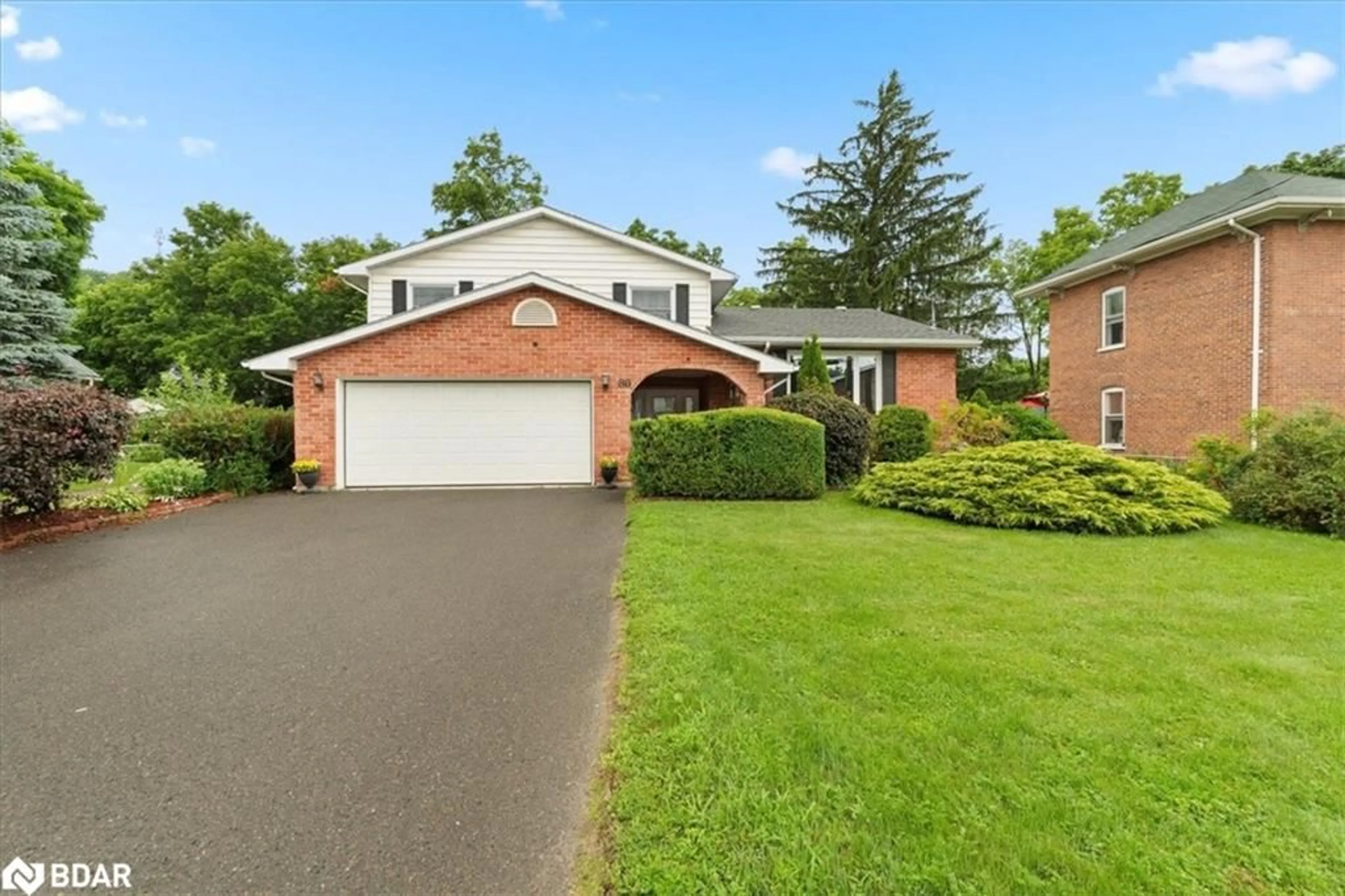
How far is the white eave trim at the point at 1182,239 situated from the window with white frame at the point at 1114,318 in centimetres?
62

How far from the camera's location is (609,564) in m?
5.96

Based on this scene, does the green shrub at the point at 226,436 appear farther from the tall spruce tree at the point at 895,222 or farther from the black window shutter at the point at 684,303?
the tall spruce tree at the point at 895,222

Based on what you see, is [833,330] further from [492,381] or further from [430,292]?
[430,292]

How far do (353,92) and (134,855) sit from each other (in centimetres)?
1814

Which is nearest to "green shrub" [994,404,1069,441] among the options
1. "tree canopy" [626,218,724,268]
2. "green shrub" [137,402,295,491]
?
"green shrub" [137,402,295,491]

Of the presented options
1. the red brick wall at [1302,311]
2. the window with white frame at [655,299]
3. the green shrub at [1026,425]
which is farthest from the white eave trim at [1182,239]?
the window with white frame at [655,299]

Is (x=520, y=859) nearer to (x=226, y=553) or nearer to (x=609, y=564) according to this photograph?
(x=609, y=564)

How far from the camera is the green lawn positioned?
189cm

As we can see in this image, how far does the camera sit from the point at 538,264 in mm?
15148

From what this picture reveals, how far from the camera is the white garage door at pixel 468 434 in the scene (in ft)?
38.3

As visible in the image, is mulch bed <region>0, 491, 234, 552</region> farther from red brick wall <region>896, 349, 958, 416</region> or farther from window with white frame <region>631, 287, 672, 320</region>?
red brick wall <region>896, 349, 958, 416</region>

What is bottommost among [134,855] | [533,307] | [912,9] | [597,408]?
[134,855]

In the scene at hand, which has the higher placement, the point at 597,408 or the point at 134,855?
the point at 597,408

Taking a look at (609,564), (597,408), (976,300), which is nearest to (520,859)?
(609,564)
